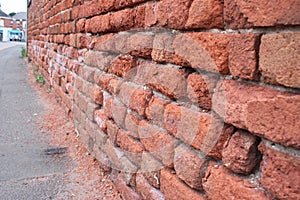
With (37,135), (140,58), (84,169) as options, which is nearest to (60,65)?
(37,135)

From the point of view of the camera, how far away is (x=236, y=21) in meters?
1.23

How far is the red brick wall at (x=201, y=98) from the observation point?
1.06 m

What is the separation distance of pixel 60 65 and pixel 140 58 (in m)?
3.22

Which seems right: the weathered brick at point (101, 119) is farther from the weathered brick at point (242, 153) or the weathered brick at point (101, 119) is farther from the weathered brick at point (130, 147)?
the weathered brick at point (242, 153)

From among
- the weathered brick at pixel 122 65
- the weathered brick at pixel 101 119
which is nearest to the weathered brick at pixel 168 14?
the weathered brick at pixel 122 65

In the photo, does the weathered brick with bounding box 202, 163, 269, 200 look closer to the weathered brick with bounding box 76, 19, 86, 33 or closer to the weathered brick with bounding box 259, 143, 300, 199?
the weathered brick with bounding box 259, 143, 300, 199

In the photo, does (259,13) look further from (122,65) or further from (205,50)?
(122,65)

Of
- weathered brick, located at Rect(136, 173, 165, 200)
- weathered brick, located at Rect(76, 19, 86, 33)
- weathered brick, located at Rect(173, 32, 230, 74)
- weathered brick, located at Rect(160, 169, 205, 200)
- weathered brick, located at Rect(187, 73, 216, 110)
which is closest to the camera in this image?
weathered brick, located at Rect(173, 32, 230, 74)

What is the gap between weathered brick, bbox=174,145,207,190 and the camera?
1479mm

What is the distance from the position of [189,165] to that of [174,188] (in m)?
0.20

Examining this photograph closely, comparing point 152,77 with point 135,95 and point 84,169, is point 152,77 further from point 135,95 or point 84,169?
point 84,169

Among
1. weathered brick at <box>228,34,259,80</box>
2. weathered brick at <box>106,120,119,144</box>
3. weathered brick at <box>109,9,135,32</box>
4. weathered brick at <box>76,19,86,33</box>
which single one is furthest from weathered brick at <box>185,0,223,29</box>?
weathered brick at <box>76,19,86,33</box>

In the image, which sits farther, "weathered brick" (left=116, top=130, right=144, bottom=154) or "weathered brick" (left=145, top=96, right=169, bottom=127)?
"weathered brick" (left=116, top=130, right=144, bottom=154)

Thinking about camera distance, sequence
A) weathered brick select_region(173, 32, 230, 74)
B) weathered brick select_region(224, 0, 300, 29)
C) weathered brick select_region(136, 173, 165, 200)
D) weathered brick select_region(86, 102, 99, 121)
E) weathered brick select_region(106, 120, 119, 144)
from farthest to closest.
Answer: weathered brick select_region(86, 102, 99, 121), weathered brick select_region(106, 120, 119, 144), weathered brick select_region(136, 173, 165, 200), weathered brick select_region(173, 32, 230, 74), weathered brick select_region(224, 0, 300, 29)
